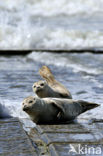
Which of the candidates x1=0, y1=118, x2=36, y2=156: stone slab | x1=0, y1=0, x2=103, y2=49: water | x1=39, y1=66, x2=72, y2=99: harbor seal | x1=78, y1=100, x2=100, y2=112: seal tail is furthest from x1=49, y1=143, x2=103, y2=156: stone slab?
x1=0, y1=0, x2=103, y2=49: water

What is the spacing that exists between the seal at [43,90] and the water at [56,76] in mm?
357

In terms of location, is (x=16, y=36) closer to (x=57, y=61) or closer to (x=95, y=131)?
(x=57, y=61)

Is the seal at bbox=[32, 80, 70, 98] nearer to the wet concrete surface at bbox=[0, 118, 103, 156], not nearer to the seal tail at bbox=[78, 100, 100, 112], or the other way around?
the seal tail at bbox=[78, 100, 100, 112]

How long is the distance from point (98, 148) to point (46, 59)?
9012 millimetres

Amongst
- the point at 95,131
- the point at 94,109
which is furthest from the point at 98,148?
the point at 94,109

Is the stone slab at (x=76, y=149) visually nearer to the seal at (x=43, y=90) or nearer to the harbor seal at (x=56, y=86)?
the seal at (x=43, y=90)

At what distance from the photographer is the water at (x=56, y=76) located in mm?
7578

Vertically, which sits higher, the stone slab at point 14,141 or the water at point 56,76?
the stone slab at point 14,141

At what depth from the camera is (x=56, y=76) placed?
35.7 feet

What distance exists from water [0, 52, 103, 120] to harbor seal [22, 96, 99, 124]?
0.30 metres

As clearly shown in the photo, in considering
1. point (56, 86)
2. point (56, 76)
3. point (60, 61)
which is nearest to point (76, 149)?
point (56, 86)

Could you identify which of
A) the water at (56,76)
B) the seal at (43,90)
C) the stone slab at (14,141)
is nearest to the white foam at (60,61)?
the water at (56,76)

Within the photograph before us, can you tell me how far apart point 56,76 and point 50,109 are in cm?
468

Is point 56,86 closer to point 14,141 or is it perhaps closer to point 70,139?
Result: point 70,139
